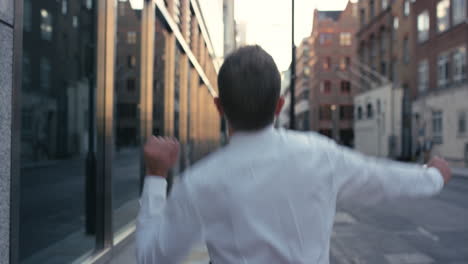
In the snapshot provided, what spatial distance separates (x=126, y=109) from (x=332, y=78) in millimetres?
60999

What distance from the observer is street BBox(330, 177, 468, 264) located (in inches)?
232

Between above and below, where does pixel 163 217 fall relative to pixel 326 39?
below

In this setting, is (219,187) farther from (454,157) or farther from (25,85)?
(454,157)

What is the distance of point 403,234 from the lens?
7.45 m

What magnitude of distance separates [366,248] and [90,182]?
12.5 ft

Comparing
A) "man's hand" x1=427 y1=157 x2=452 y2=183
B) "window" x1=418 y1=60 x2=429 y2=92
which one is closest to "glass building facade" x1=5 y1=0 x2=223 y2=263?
"man's hand" x1=427 y1=157 x2=452 y2=183

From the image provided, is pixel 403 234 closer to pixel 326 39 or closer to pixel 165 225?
pixel 165 225

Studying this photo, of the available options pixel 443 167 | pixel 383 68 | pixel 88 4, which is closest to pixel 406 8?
pixel 383 68

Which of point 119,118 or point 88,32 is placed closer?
point 88,32

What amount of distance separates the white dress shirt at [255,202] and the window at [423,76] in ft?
110

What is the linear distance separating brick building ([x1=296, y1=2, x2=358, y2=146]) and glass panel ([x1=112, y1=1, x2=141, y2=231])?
57.0 meters

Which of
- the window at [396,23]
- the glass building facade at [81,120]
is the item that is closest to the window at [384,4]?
the window at [396,23]

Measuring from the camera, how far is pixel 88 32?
225 inches

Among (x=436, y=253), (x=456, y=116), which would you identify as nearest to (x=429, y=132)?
(x=456, y=116)
